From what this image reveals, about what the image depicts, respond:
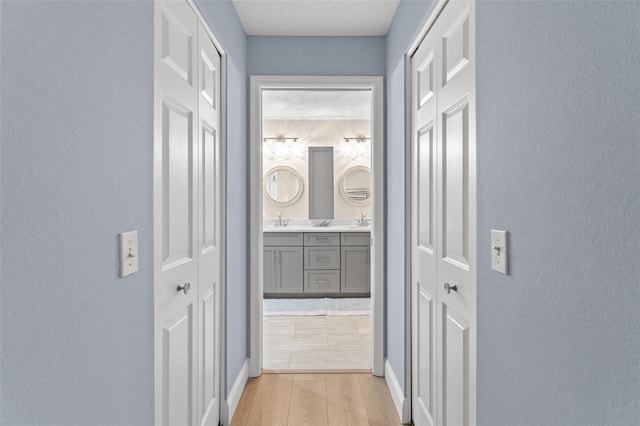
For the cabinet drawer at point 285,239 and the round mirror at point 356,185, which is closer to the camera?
the cabinet drawer at point 285,239

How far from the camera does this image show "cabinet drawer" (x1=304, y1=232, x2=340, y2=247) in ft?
16.9

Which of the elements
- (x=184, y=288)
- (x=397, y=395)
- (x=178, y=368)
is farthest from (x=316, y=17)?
(x=397, y=395)

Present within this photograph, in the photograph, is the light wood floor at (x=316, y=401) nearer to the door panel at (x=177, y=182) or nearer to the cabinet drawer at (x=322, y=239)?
the door panel at (x=177, y=182)

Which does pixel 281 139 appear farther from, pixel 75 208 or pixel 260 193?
pixel 75 208

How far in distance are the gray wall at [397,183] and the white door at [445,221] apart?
0.44 ft

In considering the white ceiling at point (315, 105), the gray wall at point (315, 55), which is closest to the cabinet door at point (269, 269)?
the white ceiling at point (315, 105)

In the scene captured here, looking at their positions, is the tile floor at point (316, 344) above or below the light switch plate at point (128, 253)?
below

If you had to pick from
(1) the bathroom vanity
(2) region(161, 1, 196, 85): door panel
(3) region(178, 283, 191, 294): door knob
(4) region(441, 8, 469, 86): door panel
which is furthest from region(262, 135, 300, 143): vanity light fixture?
(3) region(178, 283, 191, 294): door knob

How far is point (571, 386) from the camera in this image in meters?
0.80

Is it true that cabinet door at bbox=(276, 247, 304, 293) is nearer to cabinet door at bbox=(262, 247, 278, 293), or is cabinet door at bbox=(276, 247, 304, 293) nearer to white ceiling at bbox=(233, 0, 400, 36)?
cabinet door at bbox=(262, 247, 278, 293)

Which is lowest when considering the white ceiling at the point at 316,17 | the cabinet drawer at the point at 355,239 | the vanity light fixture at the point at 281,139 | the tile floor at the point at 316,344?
the tile floor at the point at 316,344

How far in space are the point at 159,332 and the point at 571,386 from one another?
1162 mm

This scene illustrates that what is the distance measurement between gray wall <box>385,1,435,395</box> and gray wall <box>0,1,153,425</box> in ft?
4.81

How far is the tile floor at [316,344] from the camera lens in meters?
3.05
